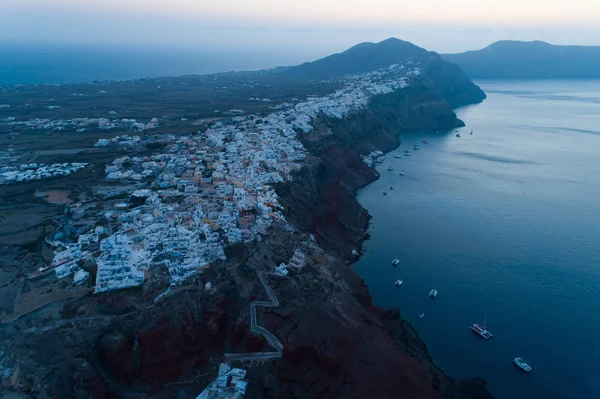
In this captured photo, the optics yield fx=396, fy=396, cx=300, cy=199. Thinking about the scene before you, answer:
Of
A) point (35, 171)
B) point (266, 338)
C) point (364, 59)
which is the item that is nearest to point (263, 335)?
point (266, 338)

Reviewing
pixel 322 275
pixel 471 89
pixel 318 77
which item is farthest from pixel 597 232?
pixel 318 77

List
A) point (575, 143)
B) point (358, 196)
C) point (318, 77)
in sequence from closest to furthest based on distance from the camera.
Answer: point (358, 196), point (575, 143), point (318, 77)

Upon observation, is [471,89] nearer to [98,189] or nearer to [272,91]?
[272,91]

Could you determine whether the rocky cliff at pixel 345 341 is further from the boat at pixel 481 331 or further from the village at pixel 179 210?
the boat at pixel 481 331

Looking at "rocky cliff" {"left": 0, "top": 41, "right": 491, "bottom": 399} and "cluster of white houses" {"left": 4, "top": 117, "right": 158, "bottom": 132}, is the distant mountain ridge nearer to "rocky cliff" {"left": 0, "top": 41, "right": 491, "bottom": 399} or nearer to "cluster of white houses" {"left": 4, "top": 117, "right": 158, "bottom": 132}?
"cluster of white houses" {"left": 4, "top": 117, "right": 158, "bottom": 132}

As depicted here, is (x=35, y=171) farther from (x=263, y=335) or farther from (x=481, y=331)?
(x=481, y=331)

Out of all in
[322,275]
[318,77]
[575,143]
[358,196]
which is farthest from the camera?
[318,77]
